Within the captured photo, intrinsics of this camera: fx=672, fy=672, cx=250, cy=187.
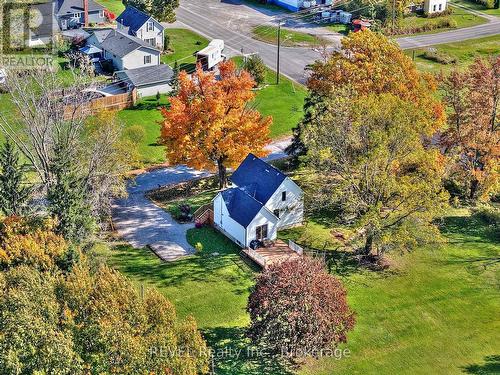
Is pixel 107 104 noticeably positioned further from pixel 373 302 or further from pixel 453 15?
pixel 453 15

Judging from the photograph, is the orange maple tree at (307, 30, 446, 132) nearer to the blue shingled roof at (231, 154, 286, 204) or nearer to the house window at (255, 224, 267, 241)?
the blue shingled roof at (231, 154, 286, 204)

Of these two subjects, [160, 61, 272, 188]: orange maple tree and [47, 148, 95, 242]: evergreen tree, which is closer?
[47, 148, 95, 242]: evergreen tree

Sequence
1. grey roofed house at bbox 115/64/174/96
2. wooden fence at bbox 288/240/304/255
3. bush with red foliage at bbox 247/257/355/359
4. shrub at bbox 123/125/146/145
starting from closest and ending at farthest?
1. bush with red foliage at bbox 247/257/355/359
2. wooden fence at bbox 288/240/304/255
3. shrub at bbox 123/125/146/145
4. grey roofed house at bbox 115/64/174/96

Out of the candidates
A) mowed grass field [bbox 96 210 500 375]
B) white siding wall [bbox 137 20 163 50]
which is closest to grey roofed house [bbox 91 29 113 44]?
white siding wall [bbox 137 20 163 50]

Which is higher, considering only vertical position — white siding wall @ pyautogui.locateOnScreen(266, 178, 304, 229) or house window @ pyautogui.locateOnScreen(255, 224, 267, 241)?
white siding wall @ pyautogui.locateOnScreen(266, 178, 304, 229)

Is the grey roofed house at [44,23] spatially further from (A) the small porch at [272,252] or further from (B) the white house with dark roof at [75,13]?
(A) the small porch at [272,252]

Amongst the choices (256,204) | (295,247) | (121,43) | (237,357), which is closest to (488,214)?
(295,247)

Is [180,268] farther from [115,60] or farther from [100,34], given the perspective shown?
[100,34]
